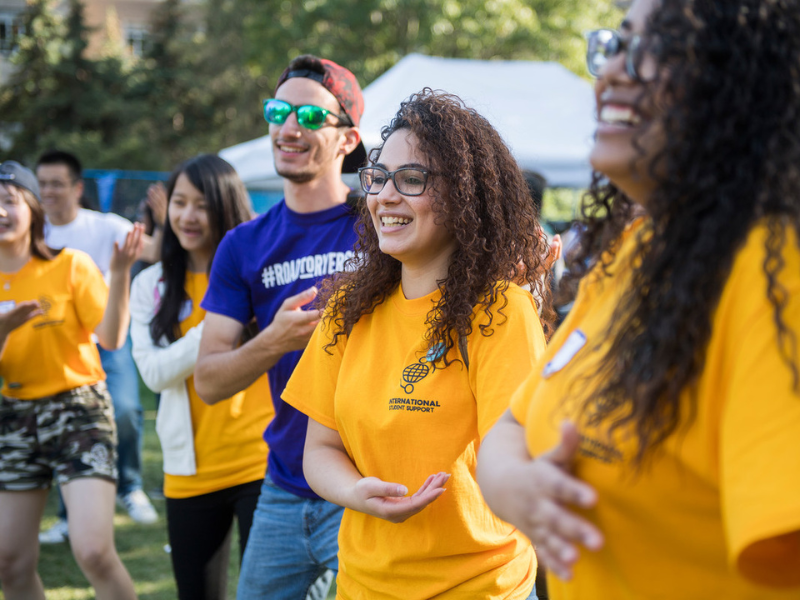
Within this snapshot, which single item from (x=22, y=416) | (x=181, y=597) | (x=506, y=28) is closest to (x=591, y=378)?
(x=181, y=597)

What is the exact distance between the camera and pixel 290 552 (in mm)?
2705

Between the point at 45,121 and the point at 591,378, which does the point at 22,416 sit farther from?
the point at 45,121

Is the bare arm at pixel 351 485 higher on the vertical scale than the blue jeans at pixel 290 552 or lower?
higher

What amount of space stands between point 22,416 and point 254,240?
65.9 inches

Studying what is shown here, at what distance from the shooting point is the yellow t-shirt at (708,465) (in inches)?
37.1

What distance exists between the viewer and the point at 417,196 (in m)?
2.06

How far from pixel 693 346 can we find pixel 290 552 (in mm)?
2031

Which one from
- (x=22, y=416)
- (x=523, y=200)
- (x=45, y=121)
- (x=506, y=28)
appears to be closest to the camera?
(x=523, y=200)

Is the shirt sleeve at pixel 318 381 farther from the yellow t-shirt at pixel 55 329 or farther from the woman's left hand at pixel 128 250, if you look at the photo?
the yellow t-shirt at pixel 55 329

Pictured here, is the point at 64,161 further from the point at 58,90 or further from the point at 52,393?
the point at 58,90

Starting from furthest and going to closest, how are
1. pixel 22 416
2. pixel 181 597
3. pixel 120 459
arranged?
1. pixel 120 459
2. pixel 22 416
3. pixel 181 597

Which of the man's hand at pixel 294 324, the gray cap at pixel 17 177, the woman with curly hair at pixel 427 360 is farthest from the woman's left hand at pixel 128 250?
Answer: the woman with curly hair at pixel 427 360

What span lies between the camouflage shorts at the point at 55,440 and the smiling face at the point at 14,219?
834mm

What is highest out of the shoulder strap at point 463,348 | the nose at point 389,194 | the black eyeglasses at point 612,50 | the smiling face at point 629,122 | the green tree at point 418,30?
the green tree at point 418,30
